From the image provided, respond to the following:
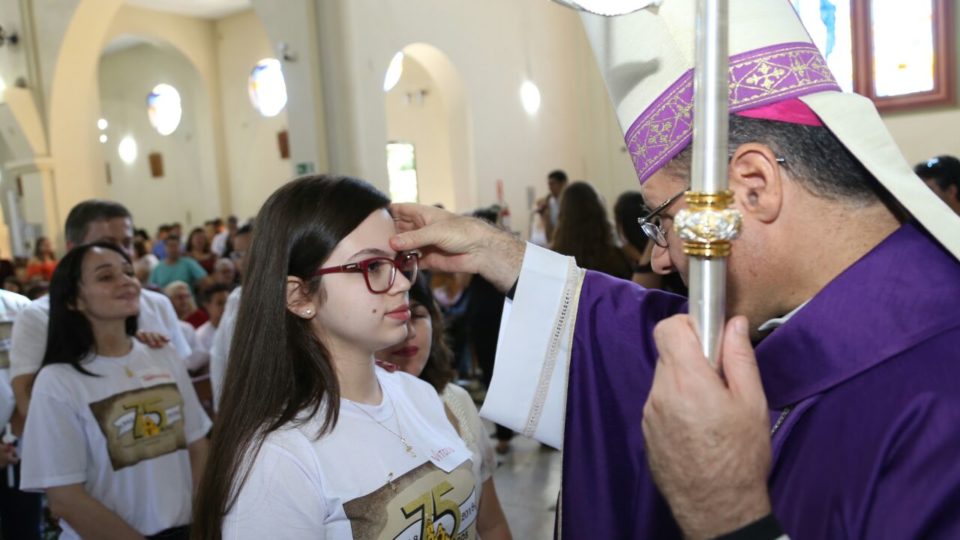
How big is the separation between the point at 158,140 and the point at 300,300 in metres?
14.7

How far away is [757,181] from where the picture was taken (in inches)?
42.4

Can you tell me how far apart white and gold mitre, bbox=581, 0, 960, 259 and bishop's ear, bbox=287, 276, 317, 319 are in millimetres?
736

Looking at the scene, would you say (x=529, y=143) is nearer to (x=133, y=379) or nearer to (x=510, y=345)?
(x=133, y=379)

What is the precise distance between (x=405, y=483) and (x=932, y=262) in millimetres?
1010

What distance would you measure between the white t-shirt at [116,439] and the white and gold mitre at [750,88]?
1951mm

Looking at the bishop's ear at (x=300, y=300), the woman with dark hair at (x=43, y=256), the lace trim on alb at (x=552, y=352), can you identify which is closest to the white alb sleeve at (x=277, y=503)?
the bishop's ear at (x=300, y=300)

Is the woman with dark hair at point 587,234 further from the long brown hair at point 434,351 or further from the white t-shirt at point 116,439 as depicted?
the white t-shirt at point 116,439

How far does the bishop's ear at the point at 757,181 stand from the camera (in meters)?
1.06

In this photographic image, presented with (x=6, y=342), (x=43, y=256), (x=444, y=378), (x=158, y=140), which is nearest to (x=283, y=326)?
(x=444, y=378)

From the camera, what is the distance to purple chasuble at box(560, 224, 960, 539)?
915 millimetres

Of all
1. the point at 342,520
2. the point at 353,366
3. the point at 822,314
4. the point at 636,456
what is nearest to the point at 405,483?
the point at 342,520

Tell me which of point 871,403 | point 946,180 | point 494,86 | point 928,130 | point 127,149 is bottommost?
point 871,403

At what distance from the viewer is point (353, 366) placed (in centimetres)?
163

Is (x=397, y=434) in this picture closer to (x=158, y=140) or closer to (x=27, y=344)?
(x=27, y=344)
